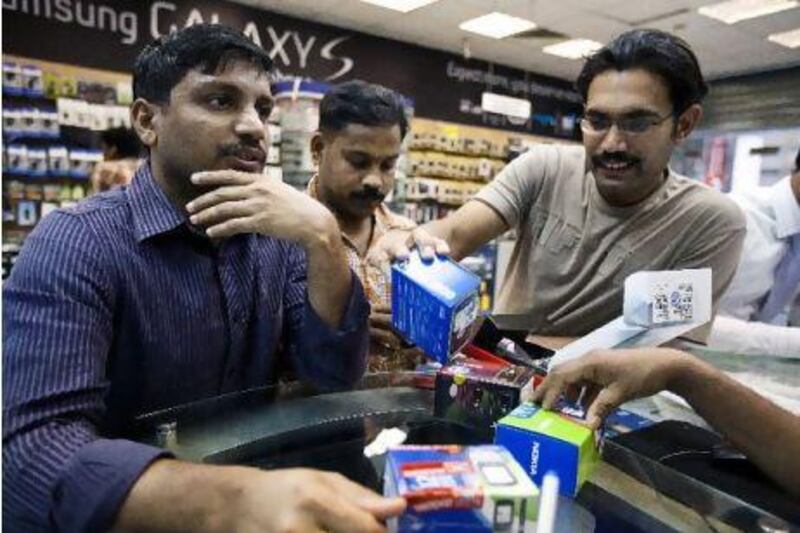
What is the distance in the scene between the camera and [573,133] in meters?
9.65

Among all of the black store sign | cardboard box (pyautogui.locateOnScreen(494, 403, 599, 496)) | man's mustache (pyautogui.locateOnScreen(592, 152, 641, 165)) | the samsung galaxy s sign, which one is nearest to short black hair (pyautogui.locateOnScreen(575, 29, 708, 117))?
man's mustache (pyautogui.locateOnScreen(592, 152, 641, 165))

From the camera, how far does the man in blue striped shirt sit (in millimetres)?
777

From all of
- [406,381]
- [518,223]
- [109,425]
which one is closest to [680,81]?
[518,223]

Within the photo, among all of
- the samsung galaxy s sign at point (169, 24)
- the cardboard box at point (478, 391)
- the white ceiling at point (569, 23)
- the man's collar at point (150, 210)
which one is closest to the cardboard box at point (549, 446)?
the cardboard box at point (478, 391)

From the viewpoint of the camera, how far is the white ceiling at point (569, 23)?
6141mm

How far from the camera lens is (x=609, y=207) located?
84.7 inches

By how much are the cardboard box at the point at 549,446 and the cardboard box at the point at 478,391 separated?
227 millimetres

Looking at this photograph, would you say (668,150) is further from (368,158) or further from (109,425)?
(109,425)

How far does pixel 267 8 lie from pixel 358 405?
19.6 feet

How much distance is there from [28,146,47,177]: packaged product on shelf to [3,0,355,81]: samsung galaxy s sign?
1.19 metres

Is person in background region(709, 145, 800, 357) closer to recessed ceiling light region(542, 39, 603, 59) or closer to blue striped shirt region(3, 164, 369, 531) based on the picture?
blue striped shirt region(3, 164, 369, 531)

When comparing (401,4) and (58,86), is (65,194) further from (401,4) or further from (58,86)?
(401,4)

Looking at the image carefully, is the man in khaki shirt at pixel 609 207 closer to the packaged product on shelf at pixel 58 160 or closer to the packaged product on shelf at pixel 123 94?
the packaged product on shelf at pixel 58 160

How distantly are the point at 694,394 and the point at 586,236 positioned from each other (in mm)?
1015
